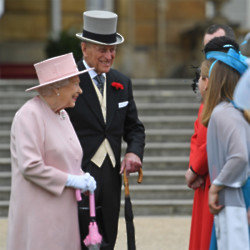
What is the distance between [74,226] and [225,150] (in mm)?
974

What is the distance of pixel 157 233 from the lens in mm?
6910

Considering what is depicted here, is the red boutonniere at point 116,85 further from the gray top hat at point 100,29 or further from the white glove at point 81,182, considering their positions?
the white glove at point 81,182

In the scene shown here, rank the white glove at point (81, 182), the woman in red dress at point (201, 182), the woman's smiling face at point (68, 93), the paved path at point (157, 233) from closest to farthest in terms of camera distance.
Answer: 1. the white glove at point (81, 182)
2. the woman's smiling face at point (68, 93)
3. the woman in red dress at point (201, 182)
4. the paved path at point (157, 233)

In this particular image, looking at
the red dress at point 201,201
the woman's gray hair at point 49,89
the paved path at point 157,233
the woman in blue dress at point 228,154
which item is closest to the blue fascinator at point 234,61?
the woman in blue dress at point 228,154

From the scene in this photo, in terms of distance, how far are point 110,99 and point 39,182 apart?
1167mm

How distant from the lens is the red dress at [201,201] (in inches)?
169

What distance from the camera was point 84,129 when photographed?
4602mm

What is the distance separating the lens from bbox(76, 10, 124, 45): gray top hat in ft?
15.0

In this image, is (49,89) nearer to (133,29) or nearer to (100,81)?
(100,81)

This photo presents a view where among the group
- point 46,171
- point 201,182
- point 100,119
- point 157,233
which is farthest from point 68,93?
point 157,233

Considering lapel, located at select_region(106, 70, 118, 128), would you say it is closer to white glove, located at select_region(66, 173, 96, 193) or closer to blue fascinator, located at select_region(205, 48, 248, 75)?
white glove, located at select_region(66, 173, 96, 193)

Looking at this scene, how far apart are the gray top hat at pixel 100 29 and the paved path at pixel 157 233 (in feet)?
7.45

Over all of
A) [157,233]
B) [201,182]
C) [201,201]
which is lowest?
[157,233]

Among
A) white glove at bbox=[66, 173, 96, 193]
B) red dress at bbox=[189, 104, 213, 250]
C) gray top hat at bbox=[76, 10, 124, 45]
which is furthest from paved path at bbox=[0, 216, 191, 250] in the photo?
white glove at bbox=[66, 173, 96, 193]
